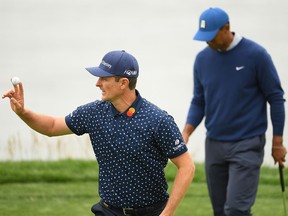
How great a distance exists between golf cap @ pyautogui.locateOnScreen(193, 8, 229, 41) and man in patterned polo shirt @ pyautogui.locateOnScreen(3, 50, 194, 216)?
1.71 meters

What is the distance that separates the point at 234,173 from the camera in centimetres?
828

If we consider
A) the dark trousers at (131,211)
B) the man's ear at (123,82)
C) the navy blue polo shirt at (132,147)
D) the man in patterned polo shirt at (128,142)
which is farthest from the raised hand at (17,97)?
the dark trousers at (131,211)

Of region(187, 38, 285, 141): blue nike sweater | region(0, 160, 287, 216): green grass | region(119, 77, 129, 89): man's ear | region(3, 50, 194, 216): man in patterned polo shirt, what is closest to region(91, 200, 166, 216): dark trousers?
region(3, 50, 194, 216): man in patterned polo shirt

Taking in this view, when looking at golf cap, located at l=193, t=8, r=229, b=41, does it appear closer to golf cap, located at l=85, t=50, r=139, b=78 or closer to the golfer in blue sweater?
the golfer in blue sweater

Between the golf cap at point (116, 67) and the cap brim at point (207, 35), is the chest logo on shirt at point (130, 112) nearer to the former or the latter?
the golf cap at point (116, 67)

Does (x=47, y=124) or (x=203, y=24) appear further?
(x=203, y=24)

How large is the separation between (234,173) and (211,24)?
127 centimetres

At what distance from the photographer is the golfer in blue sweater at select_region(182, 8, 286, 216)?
26.9 ft

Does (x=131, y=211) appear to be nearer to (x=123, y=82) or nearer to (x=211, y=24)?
(x=123, y=82)

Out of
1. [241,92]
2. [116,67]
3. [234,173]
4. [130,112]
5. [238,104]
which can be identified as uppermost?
[116,67]

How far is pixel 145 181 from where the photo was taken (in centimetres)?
649

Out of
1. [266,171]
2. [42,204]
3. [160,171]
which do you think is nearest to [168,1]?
[266,171]

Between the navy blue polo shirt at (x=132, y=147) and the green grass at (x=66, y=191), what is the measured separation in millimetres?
3353

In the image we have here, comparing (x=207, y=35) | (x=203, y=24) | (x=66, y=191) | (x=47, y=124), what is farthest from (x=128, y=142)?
(x=66, y=191)
